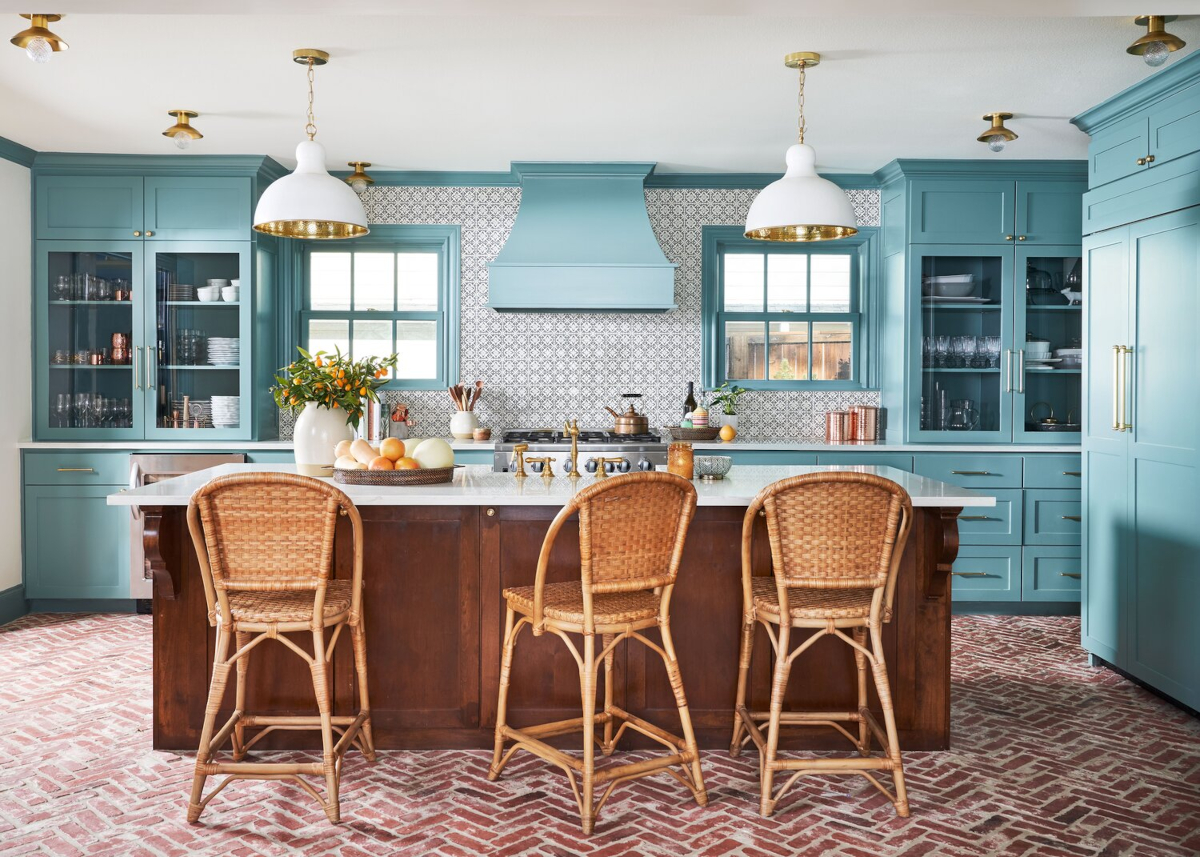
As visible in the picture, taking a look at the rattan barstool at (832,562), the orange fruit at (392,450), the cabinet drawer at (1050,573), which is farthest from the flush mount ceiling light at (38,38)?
the cabinet drawer at (1050,573)

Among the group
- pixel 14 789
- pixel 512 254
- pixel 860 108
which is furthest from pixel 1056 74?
pixel 14 789

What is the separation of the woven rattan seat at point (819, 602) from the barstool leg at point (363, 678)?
124 centimetres

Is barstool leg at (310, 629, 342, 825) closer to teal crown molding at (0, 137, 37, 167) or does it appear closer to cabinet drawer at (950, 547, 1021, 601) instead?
cabinet drawer at (950, 547, 1021, 601)

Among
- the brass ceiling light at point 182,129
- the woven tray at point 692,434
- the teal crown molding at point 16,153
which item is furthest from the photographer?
the woven tray at point 692,434

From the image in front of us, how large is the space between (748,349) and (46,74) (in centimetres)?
415

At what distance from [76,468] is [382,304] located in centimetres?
206

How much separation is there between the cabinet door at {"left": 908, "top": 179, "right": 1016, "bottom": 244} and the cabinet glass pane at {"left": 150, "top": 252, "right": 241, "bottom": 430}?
409 cm

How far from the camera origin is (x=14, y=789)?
2959mm

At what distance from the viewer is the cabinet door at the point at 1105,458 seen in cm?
416

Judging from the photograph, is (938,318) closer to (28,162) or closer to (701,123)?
(701,123)

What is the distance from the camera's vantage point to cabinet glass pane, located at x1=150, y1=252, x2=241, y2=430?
220 inches

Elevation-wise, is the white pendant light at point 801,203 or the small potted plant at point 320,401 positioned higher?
the white pendant light at point 801,203

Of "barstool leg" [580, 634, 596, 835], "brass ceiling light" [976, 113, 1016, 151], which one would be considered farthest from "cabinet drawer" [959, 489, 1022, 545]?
"barstool leg" [580, 634, 596, 835]

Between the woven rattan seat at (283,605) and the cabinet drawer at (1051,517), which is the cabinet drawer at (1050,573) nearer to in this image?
the cabinet drawer at (1051,517)
